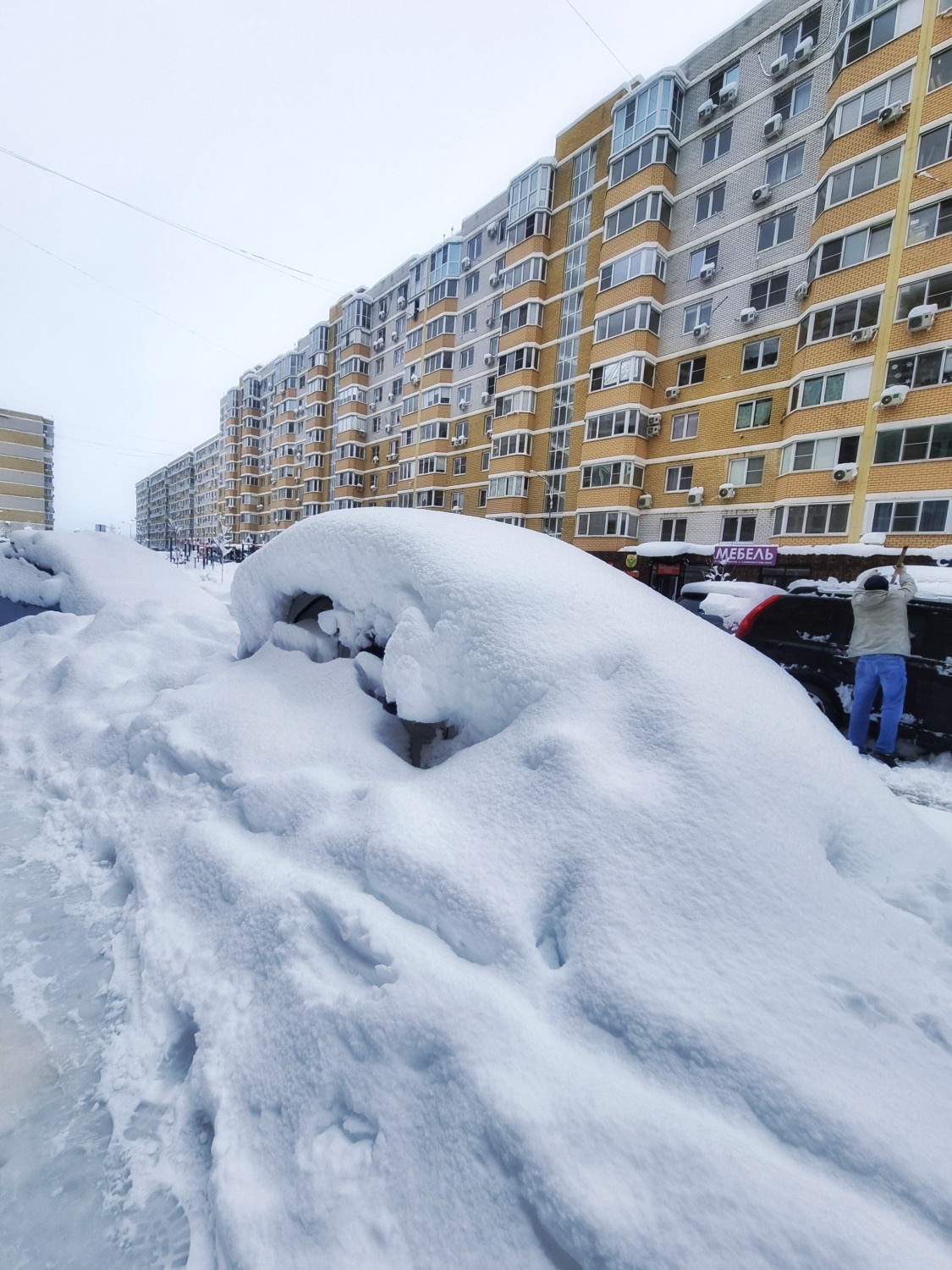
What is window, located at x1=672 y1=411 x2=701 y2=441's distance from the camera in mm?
19125

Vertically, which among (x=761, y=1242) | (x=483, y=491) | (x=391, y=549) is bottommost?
(x=761, y=1242)

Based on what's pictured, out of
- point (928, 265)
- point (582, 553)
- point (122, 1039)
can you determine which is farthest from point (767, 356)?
point (122, 1039)

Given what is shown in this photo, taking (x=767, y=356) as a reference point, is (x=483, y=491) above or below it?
below

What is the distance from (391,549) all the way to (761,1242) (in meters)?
2.42

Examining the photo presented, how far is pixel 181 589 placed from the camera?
18.1ft

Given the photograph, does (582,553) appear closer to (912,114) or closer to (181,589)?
(181,589)

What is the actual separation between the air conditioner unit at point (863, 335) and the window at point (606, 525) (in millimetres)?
8189

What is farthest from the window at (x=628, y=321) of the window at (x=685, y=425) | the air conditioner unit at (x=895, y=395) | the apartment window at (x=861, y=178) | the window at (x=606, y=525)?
the air conditioner unit at (x=895, y=395)

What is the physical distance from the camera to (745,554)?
1645 centimetres

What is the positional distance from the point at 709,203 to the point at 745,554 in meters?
13.1

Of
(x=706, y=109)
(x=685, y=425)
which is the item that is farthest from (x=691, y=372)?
(x=706, y=109)

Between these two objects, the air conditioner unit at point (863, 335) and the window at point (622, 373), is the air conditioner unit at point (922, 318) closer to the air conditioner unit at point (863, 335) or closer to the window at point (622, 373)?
the air conditioner unit at point (863, 335)

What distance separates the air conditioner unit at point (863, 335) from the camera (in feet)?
47.7

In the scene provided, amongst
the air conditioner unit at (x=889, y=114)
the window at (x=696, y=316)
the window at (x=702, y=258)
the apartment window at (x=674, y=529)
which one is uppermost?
the air conditioner unit at (x=889, y=114)
